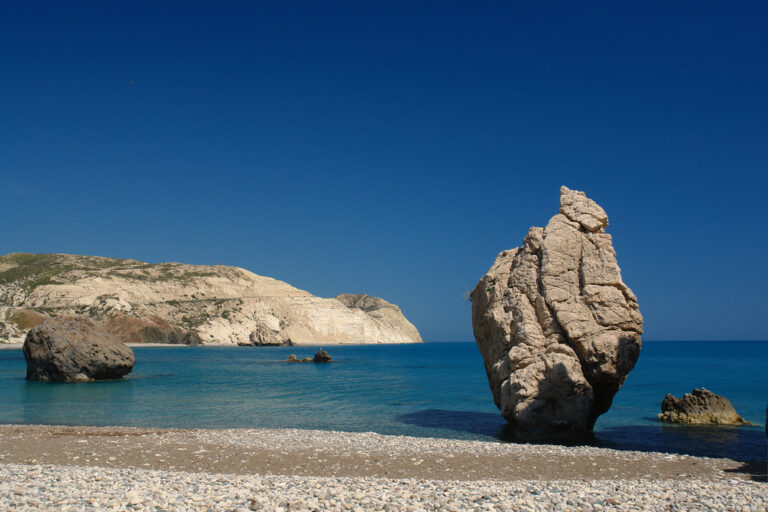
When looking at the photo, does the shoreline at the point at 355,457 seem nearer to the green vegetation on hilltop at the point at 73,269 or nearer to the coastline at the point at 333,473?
the coastline at the point at 333,473

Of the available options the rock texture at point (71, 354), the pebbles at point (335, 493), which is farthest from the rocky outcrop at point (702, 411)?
the rock texture at point (71, 354)

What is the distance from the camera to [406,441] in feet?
53.2

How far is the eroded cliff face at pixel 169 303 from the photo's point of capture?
109250mm

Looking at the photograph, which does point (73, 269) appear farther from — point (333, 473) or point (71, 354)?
point (333, 473)

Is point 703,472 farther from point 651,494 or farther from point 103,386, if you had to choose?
point 103,386

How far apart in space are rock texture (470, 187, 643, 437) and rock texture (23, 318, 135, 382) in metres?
30.9

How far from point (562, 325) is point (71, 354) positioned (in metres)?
34.8

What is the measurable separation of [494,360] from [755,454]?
7.97 metres

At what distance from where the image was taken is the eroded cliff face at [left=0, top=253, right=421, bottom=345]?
358ft

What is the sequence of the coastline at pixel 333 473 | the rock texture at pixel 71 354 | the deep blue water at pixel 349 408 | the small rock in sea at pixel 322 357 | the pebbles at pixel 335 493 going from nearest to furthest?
1. the pebbles at pixel 335 493
2. the coastline at pixel 333 473
3. the deep blue water at pixel 349 408
4. the rock texture at pixel 71 354
5. the small rock in sea at pixel 322 357

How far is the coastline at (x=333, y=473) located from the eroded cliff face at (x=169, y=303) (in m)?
93.1

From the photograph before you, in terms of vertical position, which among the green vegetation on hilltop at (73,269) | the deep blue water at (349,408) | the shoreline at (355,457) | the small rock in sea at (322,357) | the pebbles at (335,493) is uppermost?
the green vegetation on hilltop at (73,269)

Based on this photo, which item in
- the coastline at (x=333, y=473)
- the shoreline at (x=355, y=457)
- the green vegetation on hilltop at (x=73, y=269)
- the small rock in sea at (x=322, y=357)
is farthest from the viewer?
the green vegetation on hilltop at (x=73, y=269)

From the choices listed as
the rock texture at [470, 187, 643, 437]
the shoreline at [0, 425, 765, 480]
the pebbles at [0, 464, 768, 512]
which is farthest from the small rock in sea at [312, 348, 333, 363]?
the pebbles at [0, 464, 768, 512]
